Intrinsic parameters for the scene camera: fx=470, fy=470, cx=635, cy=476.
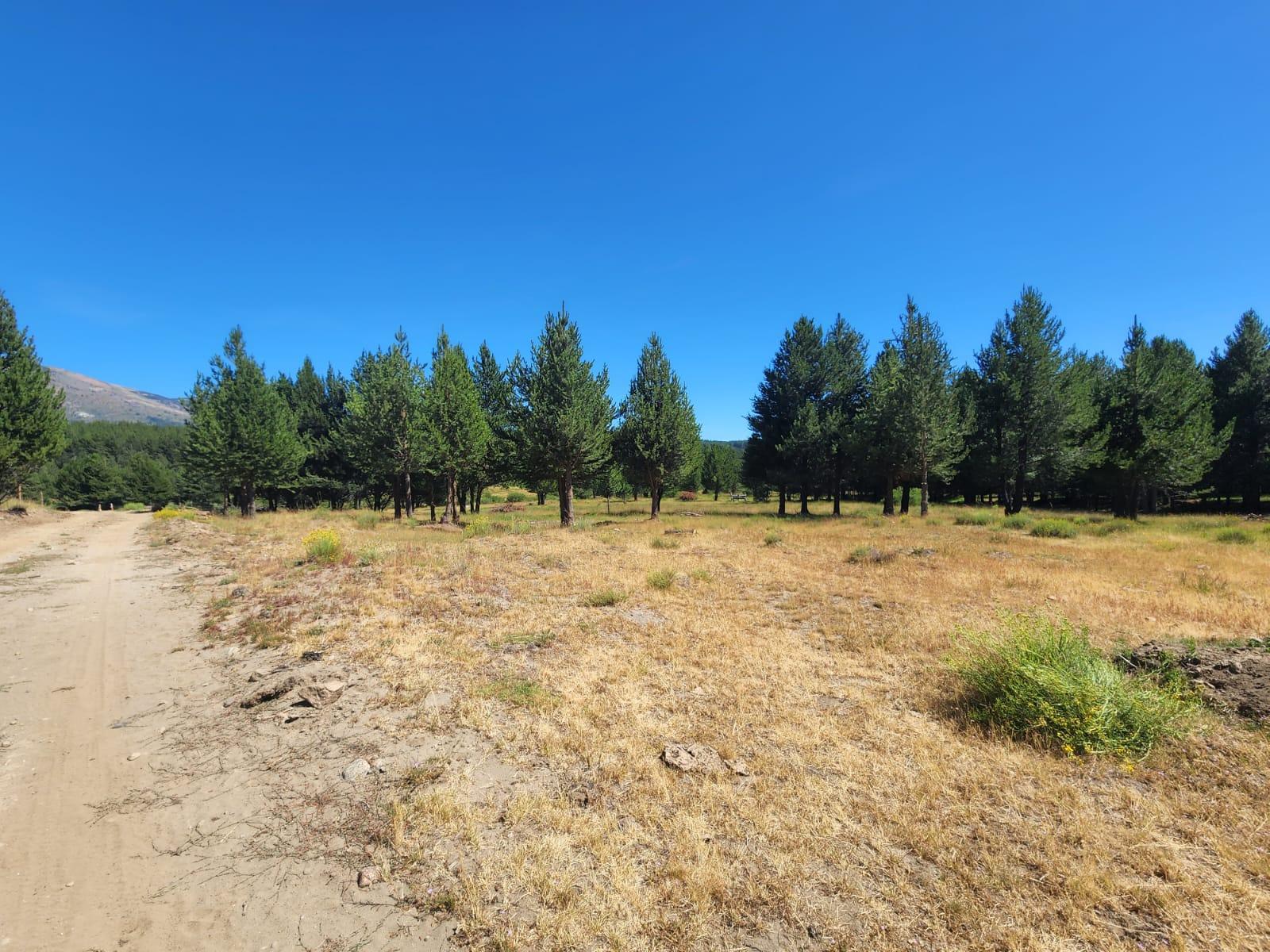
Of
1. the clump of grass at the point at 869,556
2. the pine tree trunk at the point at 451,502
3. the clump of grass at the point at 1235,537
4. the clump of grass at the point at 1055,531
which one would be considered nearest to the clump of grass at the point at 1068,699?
the clump of grass at the point at 869,556

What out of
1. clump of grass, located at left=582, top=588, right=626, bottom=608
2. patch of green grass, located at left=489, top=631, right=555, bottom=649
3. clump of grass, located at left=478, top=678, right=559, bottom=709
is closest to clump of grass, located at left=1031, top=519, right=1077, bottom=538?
clump of grass, located at left=582, top=588, right=626, bottom=608

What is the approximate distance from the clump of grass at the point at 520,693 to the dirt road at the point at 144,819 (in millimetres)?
1880

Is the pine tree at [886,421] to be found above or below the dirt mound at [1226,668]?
above

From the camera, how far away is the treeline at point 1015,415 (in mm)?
29312

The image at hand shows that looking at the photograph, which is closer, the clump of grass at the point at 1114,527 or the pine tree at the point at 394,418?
the clump of grass at the point at 1114,527

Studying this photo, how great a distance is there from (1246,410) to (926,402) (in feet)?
101

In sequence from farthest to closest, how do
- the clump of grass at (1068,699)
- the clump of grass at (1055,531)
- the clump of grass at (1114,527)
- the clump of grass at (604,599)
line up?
1. the clump of grass at (1114,527)
2. the clump of grass at (1055,531)
3. the clump of grass at (604,599)
4. the clump of grass at (1068,699)

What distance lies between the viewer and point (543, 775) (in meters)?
4.74

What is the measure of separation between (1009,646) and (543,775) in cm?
606

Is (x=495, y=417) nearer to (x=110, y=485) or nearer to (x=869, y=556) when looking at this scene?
(x=869, y=556)

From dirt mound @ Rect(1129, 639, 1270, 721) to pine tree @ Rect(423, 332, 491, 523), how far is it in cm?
2904

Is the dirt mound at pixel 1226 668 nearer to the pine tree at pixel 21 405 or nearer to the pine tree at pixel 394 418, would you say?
the pine tree at pixel 394 418

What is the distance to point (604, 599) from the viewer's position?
35.4 ft

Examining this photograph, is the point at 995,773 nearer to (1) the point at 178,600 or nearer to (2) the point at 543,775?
(2) the point at 543,775
